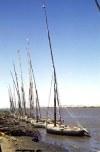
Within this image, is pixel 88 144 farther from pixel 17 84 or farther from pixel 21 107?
pixel 21 107

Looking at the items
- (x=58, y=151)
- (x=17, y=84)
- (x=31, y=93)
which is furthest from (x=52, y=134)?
(x=17, y=84)

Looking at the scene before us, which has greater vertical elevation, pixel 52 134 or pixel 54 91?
pixel 54 91

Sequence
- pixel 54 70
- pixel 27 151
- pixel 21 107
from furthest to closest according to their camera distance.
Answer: pixel 21 107 < pixel 54 70 < pixel 27 151

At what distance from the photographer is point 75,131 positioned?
172 feet

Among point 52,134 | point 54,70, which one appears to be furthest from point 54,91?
point 52,134

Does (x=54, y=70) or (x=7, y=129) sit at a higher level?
(x=54, y=70)

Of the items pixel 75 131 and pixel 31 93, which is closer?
pixel 75 131

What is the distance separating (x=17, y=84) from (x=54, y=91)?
124 feet

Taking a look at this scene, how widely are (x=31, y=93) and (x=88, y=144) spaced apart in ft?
141

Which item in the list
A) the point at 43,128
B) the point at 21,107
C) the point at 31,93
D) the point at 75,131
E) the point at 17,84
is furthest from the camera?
the point at 21,107

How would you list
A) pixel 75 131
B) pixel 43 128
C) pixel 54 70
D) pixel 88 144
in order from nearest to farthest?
pixel 88 144, pixel 75 131, pixel 54 70, pixel 43 128

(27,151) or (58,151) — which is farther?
(58,151)

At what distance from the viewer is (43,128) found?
66.4 m

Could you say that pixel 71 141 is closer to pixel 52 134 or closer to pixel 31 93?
pixel 52 134
